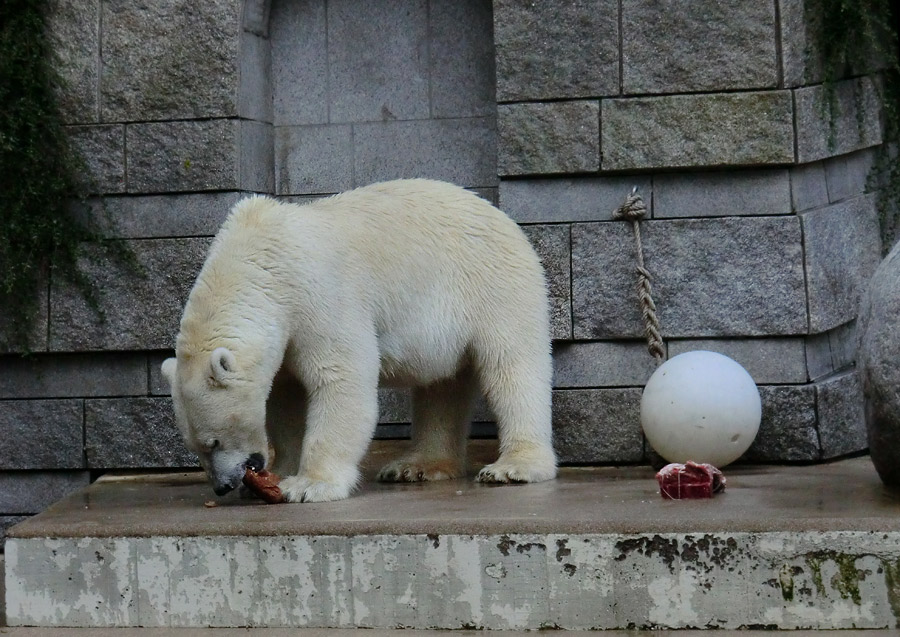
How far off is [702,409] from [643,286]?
2.63ft

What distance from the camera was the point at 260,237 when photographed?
16.5 ft

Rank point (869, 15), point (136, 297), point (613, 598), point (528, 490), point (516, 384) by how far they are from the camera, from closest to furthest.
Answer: point (613, 598) < point (528, 490) < point (516, 384) < point (869, 15) < point (136, 297)

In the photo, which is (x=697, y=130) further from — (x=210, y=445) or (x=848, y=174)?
(x=210, y=445)

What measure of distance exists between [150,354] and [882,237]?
→ 11.4ft

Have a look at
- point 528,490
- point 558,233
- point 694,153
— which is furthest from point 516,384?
point 694,153

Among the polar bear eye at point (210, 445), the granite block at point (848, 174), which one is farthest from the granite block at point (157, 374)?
the granite block at point (848, 174)

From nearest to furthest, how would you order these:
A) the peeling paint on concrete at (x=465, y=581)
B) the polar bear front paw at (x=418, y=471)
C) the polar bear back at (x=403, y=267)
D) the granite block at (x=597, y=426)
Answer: the peeling paint on concrete at (x=465, y=581)
the polar bear back at (x=403, y=267)
the polar bear front paw at (x=418, y=471)
the granite block at (x=597, y=426)

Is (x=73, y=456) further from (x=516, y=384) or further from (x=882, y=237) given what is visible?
(x=882, y=237)

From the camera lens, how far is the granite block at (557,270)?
19.5 feet

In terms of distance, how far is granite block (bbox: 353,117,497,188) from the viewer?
641 centimetres

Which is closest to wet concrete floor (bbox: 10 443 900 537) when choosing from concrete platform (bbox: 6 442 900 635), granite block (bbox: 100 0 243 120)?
concrete platform (bbox: 6 442 900 635)

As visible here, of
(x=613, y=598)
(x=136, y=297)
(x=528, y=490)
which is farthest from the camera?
(x=136, y=297)

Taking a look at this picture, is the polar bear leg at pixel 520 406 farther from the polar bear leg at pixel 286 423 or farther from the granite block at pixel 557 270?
the polar bear leg at pixel 286 423

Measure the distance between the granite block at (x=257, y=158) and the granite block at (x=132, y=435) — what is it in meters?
A: 1.10
